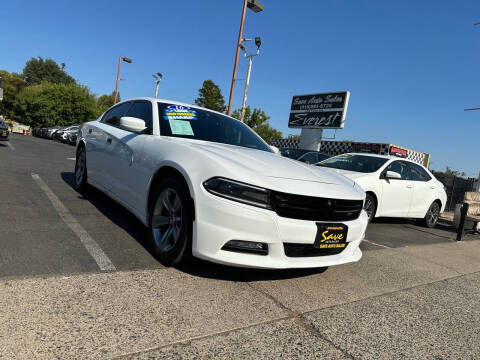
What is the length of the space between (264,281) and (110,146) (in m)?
2.47

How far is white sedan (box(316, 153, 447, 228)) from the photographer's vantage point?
5965 mm

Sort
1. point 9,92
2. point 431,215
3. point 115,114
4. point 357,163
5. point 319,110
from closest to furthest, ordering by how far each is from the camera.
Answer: point 115,114 → point 357,163 → point 431,215 → point 319,110 → point 9,92

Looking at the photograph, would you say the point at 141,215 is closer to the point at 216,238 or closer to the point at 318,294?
the point at 216,238

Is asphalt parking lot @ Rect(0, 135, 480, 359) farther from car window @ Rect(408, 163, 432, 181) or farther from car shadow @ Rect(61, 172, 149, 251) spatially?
car window @ Rect(408, 163, 432, 181)

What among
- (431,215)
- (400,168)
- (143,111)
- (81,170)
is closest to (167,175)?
(143,111)

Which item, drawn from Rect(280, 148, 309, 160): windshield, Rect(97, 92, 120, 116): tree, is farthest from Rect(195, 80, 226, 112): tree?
Rect(280, 148, 309, 160): windshield

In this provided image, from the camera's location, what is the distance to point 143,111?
3.78m

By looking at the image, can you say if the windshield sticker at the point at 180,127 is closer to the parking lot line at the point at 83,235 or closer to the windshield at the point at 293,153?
the parking lot line at the point at 83,235

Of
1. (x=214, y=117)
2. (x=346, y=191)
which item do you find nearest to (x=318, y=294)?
(x=346, y=191)

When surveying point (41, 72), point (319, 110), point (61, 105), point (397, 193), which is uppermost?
point (41, 72)

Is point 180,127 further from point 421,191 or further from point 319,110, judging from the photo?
point 319,110

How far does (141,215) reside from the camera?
10.3 ft

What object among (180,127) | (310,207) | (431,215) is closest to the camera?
(310,207)

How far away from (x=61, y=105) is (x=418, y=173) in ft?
127
